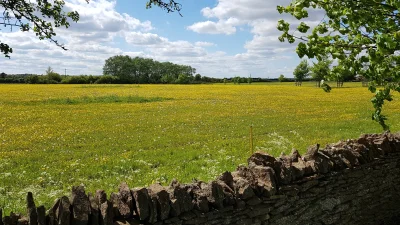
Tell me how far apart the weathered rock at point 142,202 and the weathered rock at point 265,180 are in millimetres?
1975

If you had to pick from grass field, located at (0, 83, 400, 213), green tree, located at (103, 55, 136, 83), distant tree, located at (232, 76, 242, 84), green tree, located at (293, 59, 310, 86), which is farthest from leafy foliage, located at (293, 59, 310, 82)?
grass field, located at (0, 83, 400, 213)

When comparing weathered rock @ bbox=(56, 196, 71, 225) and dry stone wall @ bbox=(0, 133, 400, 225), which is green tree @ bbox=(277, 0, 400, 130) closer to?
dry stone wall @ bbox=(0, 133, 400, 225)

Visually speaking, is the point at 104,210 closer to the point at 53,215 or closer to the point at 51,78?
the point at 53,215

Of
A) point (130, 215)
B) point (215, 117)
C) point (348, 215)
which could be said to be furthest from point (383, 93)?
point (215, 117)

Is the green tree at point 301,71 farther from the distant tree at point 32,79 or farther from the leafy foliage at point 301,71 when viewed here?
the distant tree at point 32,79

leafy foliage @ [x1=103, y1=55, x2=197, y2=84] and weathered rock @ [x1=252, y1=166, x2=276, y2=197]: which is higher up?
leafy foliage @ [x1=103, y1=55, x2=197, y2=84]

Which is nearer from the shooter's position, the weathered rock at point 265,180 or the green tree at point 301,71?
the weathered rock at point 265,180

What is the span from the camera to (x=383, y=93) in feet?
23.7

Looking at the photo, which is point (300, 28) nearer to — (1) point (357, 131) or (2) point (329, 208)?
(2) point (329, 208)

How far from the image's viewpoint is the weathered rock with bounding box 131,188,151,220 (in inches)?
183

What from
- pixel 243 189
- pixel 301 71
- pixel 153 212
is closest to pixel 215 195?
pixel 243 189

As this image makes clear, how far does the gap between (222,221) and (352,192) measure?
343cm

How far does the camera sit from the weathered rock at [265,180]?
5906mm

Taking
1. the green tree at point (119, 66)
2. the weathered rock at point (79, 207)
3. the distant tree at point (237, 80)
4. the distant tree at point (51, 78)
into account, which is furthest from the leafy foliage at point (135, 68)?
the weathered rock at point (79, 207)
